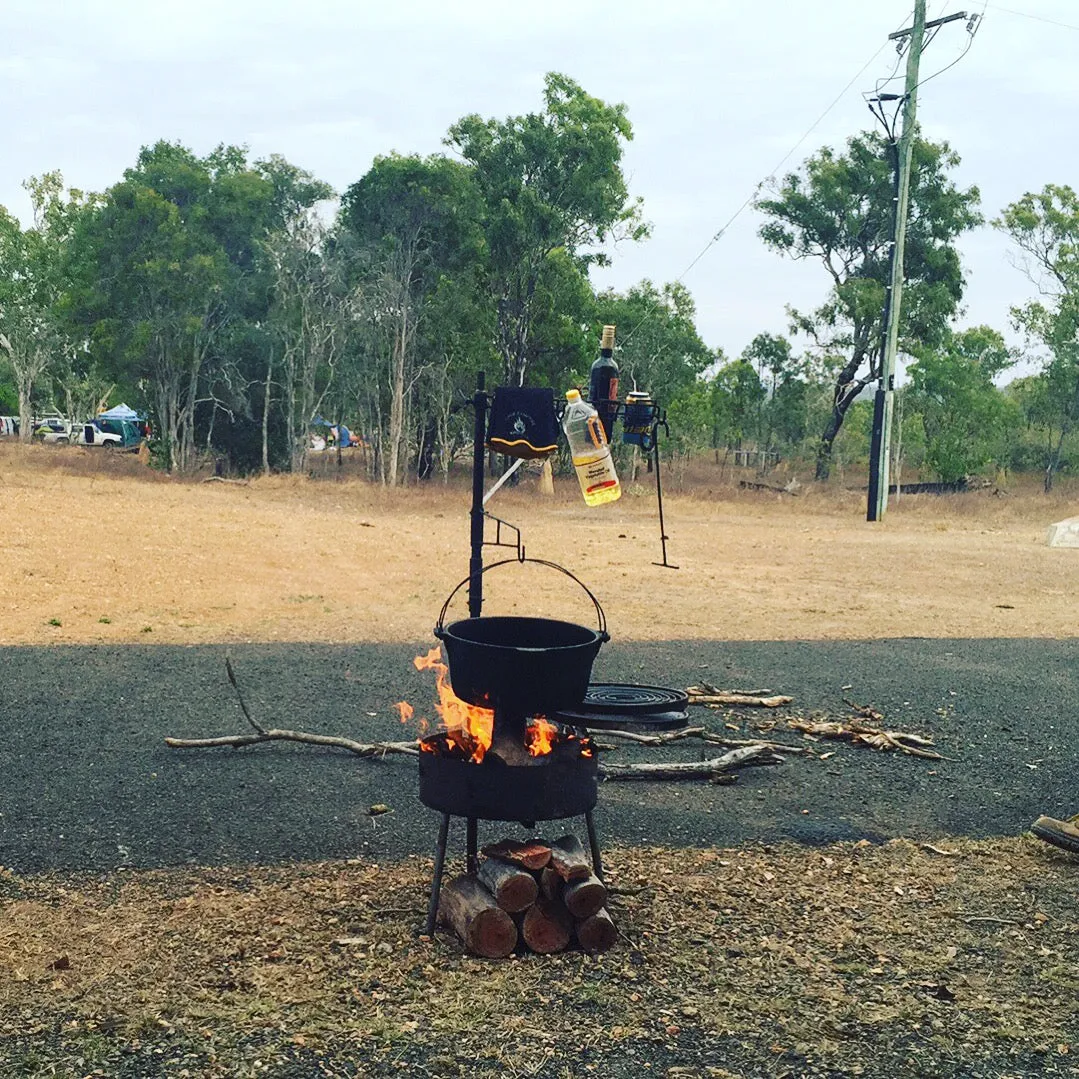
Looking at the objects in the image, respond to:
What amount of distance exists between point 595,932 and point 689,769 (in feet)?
6.62

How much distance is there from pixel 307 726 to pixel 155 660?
206cm

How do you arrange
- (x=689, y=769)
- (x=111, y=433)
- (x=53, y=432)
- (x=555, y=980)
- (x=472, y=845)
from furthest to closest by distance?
(x=53, y=432), (x=111, y=433), (x=689, y=769), (x=472, y=845), (x=555, y=980)

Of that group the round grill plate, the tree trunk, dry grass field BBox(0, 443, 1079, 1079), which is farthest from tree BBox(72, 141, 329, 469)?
the round grill plate

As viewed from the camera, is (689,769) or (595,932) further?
(689,769)

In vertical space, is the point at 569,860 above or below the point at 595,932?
above

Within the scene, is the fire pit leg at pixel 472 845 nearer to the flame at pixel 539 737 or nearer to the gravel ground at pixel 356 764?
the flame at pixel 539 737

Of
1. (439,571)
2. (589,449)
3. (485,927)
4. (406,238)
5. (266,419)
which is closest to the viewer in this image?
(485,927)

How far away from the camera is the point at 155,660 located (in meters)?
7.68

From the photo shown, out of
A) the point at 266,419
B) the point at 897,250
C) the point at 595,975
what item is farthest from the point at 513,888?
the point at 266,419

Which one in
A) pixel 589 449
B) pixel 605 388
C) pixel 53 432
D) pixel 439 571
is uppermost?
pixel 53 432

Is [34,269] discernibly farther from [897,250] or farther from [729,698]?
[729,698]

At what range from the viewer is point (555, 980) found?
3.28 meters

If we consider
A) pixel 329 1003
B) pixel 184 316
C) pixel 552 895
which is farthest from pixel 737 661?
pixel 184 316

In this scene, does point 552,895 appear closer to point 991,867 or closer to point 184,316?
point 991,867
